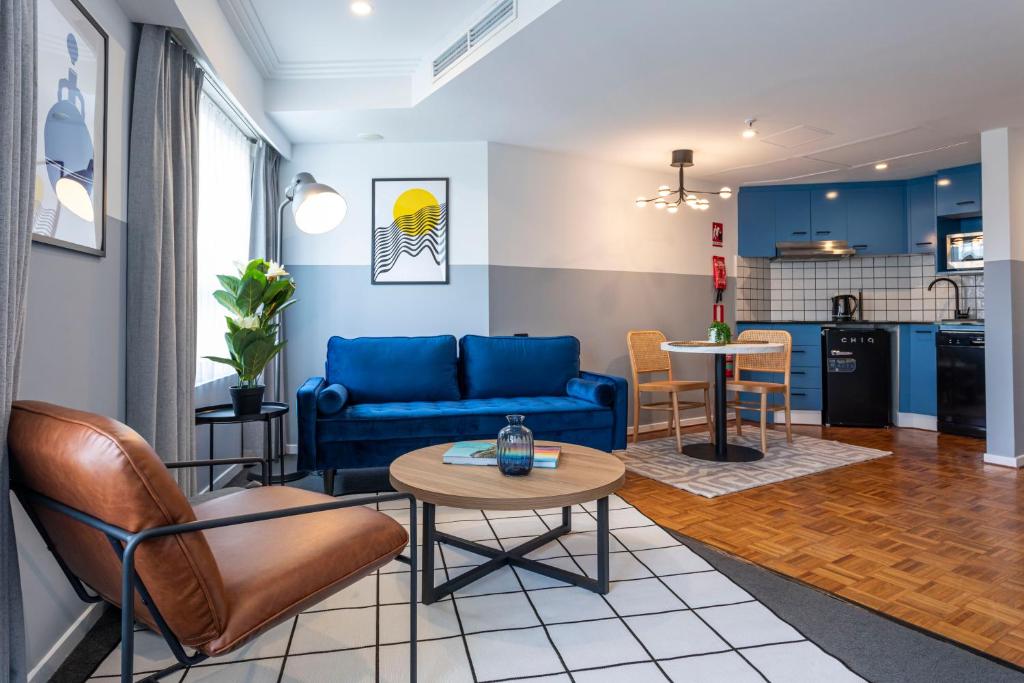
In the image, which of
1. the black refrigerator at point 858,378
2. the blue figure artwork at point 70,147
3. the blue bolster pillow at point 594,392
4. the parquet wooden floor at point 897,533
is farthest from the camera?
the black refrigerator at point 858,378

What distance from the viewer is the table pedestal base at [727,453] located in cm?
411

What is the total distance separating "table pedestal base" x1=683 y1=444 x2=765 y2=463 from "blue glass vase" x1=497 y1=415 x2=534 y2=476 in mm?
2448

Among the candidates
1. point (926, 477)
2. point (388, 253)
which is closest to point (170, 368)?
point (388, 253)

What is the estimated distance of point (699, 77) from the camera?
336 centimetres

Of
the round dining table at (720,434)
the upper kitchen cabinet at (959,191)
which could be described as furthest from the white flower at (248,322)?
the upper kitchen cabinet at (959,191)

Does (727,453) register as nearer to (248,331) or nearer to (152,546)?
(248,331)

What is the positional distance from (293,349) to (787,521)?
3.58 meters

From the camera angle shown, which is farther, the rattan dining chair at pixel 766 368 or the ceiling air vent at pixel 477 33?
the rattan dining chair at pixel 766 368

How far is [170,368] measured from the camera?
2445mm

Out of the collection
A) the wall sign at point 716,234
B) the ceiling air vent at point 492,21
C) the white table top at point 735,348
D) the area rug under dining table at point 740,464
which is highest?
the ceiling air vent at point 492,21

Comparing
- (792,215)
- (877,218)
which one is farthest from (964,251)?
(792,215)

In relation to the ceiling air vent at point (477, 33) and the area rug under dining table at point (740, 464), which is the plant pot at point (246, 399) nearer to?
the ceiling air vent at point (477, 33)

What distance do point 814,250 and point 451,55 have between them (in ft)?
14.2

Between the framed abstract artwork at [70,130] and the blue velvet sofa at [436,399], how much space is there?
1525 mm
